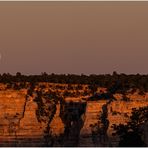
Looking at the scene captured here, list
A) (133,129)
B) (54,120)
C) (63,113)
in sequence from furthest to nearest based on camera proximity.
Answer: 1. (63,113)
2. (54,120)
3. (133,129)

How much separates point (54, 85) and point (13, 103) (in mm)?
4150

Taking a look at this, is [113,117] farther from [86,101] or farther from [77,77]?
A: [77,77]

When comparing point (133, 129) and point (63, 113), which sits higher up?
point (63, 113)

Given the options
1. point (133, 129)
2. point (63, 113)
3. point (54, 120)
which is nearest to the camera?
point (133, 129)

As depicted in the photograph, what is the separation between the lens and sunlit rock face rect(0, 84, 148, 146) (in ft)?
323

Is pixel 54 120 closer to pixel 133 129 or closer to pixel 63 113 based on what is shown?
pixel 63 113

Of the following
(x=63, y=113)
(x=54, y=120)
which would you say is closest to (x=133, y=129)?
(x=63, y=113)

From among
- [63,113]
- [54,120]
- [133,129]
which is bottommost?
[133,129]

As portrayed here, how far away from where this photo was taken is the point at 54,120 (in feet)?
335

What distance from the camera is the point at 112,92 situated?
10406 cm

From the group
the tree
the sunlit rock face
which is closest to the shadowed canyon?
the sunlit rock face

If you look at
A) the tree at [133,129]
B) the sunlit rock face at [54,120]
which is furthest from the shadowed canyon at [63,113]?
the tree at [133,129]

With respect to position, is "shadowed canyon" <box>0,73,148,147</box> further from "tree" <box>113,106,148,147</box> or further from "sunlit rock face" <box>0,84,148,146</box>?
"tree" <box>113,106,148,147</box>

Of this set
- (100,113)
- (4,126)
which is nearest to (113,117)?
(100,113)
